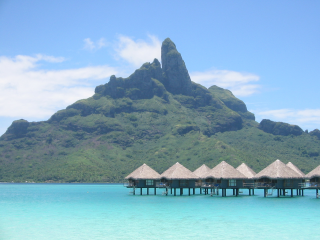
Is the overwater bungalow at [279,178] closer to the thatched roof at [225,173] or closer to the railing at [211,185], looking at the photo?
the thatched roof at [225,173]

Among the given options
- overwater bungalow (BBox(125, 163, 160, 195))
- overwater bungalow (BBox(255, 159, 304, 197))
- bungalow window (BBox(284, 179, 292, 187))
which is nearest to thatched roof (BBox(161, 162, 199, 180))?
overwater bungalow (BBox(125, 163, 160, 195))

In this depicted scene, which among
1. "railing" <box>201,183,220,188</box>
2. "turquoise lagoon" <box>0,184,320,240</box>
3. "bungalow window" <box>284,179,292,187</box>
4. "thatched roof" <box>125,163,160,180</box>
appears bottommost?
"turquoise lagoon" <box>0,184,320,240</box>

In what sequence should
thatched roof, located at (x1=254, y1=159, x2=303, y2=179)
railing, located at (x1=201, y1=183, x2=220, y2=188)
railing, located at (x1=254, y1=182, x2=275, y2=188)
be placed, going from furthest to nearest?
railing, located at (x1=201, y1=183, x2=220, y2=188) → railing, located at (x1=254, y1=182, x2=275, y2=188) → thatched roof, located at (x1=254, y1=159, x2=303, y2=179)

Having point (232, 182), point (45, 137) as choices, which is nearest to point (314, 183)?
point (232, 182)

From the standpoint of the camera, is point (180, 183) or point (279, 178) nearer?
point (279, 178)

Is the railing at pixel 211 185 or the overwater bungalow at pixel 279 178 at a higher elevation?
the overwater bungalow at pixel 279 178

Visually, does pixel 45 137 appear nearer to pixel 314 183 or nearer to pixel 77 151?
pixel 77 151

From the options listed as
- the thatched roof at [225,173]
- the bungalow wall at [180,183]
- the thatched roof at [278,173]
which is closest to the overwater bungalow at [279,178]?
the thatched roof at [278,173]

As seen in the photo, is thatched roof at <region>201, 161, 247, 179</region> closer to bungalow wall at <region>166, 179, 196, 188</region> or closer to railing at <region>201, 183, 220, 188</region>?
railing at <region>201, 183, 220, 188</region>

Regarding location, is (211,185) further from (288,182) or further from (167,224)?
(167,224)

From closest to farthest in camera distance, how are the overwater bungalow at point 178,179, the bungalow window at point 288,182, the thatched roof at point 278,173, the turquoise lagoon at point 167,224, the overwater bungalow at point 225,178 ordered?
1. the turquoise lagoon at point 167,224
2. the thatched roof at point 278,173
3. the bungalow window at point 288,182
4. the overwater bungalow at point 225,178
5. the overwater bungalow at point 178,179

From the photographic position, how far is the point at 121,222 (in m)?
35.3

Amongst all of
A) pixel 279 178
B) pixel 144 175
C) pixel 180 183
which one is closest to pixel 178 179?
pixel 180 183

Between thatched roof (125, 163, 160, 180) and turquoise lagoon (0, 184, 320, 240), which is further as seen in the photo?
thatched roof (125, 163, 160, 180)
